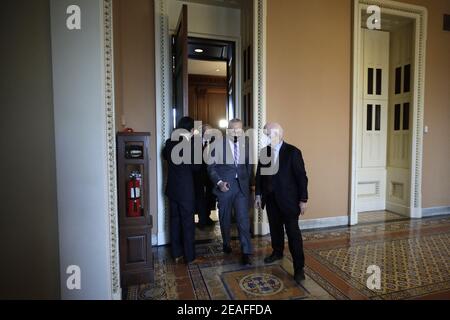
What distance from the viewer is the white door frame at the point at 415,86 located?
14.2 ft

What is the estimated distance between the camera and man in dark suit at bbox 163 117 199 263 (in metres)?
3.08

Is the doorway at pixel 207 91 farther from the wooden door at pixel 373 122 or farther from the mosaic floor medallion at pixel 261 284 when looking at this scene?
the mosaic floor medallion at pixel 261 284

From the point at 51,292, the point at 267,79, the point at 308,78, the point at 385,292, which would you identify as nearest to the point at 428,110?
the point at 308,78

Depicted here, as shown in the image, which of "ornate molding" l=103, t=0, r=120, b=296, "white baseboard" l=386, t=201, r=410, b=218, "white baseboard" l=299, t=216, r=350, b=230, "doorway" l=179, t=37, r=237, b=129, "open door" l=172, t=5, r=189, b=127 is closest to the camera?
"ornate molding" l=103, t=0, r=120, b=296

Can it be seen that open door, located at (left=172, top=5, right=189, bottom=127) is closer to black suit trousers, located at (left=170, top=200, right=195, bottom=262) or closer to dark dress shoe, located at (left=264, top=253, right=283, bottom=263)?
black suit trousers, located at (left=170, top=200, right=195, bottom=262)

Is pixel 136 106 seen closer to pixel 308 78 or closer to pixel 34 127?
pixel 34 127

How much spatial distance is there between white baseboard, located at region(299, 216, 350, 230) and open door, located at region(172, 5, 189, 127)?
8.00ft

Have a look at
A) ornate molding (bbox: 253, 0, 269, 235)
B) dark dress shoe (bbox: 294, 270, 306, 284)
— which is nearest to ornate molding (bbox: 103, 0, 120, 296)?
dark dress shoe (bbox: 294, 270, 306, 284)

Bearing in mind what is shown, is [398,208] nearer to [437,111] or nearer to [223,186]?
[437,111]

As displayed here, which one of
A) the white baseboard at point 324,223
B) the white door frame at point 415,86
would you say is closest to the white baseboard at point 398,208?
the white door frame at point 415,86

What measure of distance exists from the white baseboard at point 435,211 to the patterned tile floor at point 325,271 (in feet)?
2.92

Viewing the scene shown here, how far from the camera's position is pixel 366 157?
17.3 ft

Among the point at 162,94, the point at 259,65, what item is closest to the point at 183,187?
the point at 162,94

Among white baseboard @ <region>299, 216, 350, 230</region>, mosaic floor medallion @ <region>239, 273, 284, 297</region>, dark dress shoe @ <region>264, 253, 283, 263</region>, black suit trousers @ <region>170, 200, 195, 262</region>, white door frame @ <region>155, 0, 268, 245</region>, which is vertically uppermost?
white door frame @ <region>155, 0, 268, 245</region>
